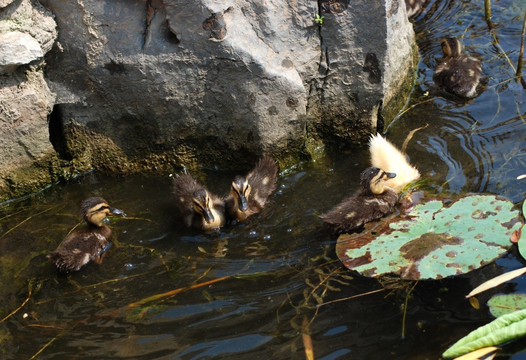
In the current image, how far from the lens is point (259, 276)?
476cm

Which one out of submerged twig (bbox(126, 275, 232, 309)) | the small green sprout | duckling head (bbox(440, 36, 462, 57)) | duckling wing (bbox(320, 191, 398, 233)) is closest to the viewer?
submerged twig (bbox(126, 275, 232, 309))

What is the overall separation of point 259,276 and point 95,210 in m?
1.45

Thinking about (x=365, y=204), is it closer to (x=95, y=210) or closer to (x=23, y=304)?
(x=95, y=210)

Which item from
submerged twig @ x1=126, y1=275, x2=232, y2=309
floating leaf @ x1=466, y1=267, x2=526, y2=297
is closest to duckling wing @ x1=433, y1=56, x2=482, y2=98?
floating leaf @ x1=466, y1=267, x2=526, y2=297

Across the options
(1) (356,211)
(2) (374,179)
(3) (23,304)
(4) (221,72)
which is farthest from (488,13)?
(3) (23,304)

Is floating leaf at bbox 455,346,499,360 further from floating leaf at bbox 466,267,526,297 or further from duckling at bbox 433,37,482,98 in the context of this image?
duckling at bbox 433,37,482,98

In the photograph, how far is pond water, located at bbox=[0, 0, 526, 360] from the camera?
13.7 ft

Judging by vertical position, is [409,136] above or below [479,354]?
above

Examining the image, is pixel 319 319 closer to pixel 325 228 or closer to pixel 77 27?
pixel 325 228

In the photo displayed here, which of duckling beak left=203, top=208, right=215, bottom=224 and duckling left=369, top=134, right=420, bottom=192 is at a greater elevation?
duckling left=369, top=134, right=420, bottom=192

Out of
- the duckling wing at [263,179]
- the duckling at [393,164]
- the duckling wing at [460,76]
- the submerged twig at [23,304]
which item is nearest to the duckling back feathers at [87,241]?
the submerged twig at [23,304]

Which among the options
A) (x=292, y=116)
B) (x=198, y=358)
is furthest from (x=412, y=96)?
(x=198, y=358)

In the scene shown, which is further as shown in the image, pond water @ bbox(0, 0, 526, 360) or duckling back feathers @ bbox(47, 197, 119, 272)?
duckling back feathers @ bbox(47, 197, 119, 272)

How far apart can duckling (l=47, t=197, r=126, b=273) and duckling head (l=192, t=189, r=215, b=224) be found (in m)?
0.64
